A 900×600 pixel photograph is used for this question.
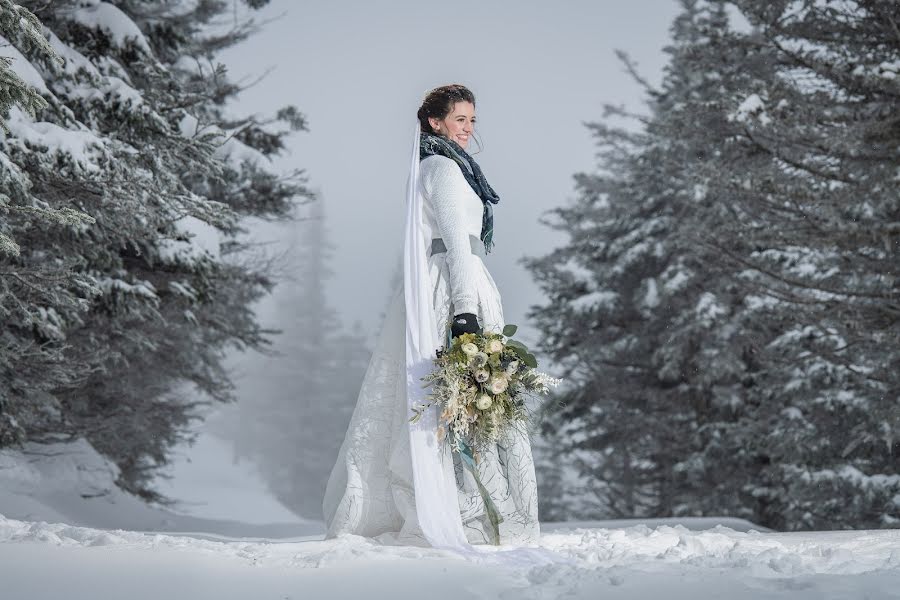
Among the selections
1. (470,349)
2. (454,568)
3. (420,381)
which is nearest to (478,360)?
(470,349)

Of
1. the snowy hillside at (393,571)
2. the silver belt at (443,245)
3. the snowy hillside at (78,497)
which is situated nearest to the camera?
the snowy hillside at (393,571)

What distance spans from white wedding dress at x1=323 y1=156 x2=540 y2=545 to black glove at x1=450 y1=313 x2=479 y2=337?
0.04 metres

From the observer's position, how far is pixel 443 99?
5.14 m

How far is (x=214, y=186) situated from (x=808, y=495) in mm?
10063

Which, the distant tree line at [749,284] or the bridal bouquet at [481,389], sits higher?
the distant tree line at [749,284]

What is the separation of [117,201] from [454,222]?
10.8 ft

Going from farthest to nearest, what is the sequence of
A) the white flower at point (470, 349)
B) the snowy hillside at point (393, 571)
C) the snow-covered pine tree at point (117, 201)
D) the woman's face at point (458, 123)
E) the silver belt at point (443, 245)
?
the snow-covered pine tree at point (117, 201) < the woman's face at point (458, 123) < the silver belt at point (443, 245) < the white flower at point (470, 349) < the snowy hillside at point (393, 571)

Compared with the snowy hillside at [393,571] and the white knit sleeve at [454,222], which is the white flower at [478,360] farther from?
the snowy hillside at [393,571]

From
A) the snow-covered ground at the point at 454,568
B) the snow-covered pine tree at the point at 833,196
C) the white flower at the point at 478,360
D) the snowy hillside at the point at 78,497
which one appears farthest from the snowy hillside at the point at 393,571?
the snow-covered pine tree at the point at 833,196

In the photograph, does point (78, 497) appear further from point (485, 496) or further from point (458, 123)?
point (458, 123)

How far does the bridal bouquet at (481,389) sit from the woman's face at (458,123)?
1.35m

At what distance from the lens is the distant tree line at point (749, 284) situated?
9078 millimetres

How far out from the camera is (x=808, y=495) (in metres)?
11.6

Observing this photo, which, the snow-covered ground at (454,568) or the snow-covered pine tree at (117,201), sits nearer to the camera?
the snow-covered ground at (454,568)
